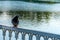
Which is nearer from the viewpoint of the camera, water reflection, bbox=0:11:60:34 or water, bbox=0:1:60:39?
water reflection, bbox=0:11:60:34

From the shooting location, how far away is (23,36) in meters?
1.84

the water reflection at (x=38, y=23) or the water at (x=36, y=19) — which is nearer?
the water reflection at (x=38, y=23)

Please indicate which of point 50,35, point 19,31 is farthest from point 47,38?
point 19,31

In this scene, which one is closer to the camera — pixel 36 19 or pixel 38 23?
pixel 38 23

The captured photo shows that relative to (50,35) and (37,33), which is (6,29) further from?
(50,35)

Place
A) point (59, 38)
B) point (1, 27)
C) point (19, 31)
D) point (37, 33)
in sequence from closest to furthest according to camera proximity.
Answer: point (59, 38)
point (37, 33)
point (19, 31)
point (1, 27)

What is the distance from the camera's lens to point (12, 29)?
1946 mm

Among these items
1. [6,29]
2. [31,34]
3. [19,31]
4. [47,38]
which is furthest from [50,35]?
[6,29]

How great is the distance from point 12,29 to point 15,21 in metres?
0.21

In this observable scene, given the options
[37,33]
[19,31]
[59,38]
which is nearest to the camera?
[59,38]


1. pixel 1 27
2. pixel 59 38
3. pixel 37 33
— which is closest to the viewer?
pixel 59 38

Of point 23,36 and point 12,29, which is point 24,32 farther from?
point 12,29

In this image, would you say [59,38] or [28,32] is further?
[28,32]

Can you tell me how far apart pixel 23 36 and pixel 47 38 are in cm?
25
